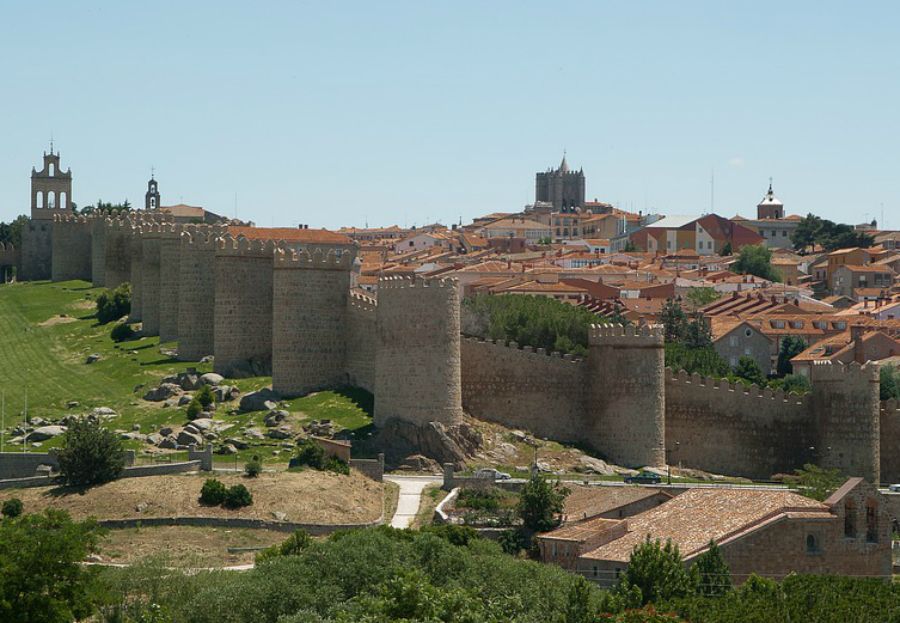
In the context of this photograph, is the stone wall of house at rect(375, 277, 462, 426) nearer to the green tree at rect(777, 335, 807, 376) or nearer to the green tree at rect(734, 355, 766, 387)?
the green tree at rect(734, 355, 766, 387)

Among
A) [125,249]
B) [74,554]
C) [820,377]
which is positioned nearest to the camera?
[74,554]

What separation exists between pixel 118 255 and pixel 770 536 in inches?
1777

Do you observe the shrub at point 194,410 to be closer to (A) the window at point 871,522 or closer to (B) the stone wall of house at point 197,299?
(B) the stone wall of house at point 197,299

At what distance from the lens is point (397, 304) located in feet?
211

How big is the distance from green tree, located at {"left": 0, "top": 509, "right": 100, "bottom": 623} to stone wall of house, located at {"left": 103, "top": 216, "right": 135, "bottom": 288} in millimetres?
42170

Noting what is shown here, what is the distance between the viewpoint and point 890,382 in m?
83.0

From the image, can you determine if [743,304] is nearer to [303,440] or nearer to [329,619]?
[303,440]

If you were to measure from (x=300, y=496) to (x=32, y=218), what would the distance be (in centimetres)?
5180

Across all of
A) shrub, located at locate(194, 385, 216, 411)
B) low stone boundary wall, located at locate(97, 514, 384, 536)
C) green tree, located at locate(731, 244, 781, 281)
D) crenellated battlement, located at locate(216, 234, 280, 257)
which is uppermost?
crenellated battlement, located at locate(216, 234, 280, 257)

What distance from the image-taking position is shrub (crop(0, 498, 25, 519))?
5591cm

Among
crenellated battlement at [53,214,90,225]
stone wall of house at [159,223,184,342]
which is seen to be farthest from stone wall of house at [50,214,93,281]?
stone wall of house at [159,223,184,342]

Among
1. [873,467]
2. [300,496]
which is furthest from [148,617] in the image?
[873,467]

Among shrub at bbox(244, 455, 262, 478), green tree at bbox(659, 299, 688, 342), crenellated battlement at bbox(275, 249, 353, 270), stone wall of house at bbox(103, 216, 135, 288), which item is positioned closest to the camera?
shrub at bbox(244, 455, 262, 478)

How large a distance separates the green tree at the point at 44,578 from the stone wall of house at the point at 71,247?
50.5 m
